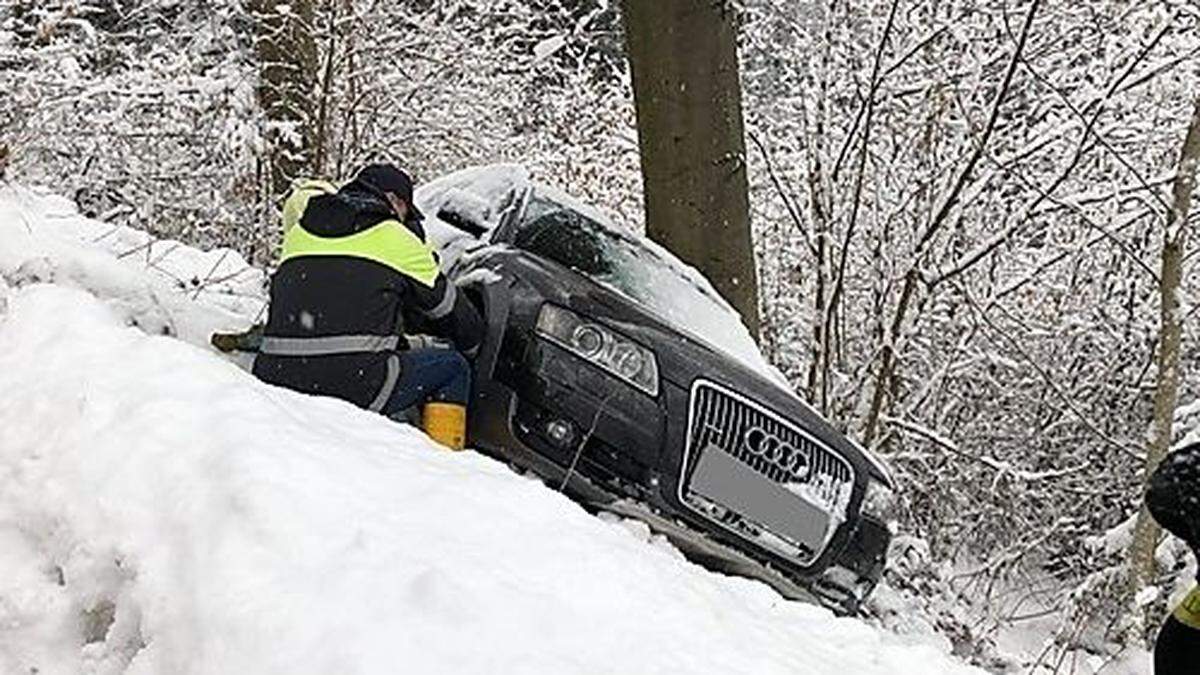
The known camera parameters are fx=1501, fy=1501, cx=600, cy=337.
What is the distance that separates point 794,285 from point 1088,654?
3373 millimetres

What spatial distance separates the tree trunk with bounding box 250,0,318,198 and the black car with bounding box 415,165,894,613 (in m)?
5.03

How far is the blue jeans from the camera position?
5.24 metres

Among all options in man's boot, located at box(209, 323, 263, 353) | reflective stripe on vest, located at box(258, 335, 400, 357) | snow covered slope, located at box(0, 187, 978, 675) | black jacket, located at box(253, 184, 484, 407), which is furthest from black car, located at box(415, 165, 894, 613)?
snow covered slope, located at box(0, 187, 978, 675)

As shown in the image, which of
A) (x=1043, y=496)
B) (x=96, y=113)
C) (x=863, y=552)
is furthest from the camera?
(x=96, y=113)

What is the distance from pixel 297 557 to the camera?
3041mm

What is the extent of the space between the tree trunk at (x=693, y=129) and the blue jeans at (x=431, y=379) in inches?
104

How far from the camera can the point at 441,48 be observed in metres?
12.4

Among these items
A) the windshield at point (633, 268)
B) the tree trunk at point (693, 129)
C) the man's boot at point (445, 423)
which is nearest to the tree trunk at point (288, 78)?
the tree trunk at point (693, 129)

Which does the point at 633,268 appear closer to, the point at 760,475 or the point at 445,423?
the point at 760,475

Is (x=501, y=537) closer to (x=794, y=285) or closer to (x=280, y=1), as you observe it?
(x=794, y=285)

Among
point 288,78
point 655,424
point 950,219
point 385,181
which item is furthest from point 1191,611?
point 288,78

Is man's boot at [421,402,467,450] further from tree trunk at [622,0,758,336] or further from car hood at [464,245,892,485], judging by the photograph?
tree trunk at [622,0,758,336]

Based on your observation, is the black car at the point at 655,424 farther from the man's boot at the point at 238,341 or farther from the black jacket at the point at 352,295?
the man's boot at the point at 238,341

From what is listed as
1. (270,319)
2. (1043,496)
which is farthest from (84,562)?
(1043,496)
